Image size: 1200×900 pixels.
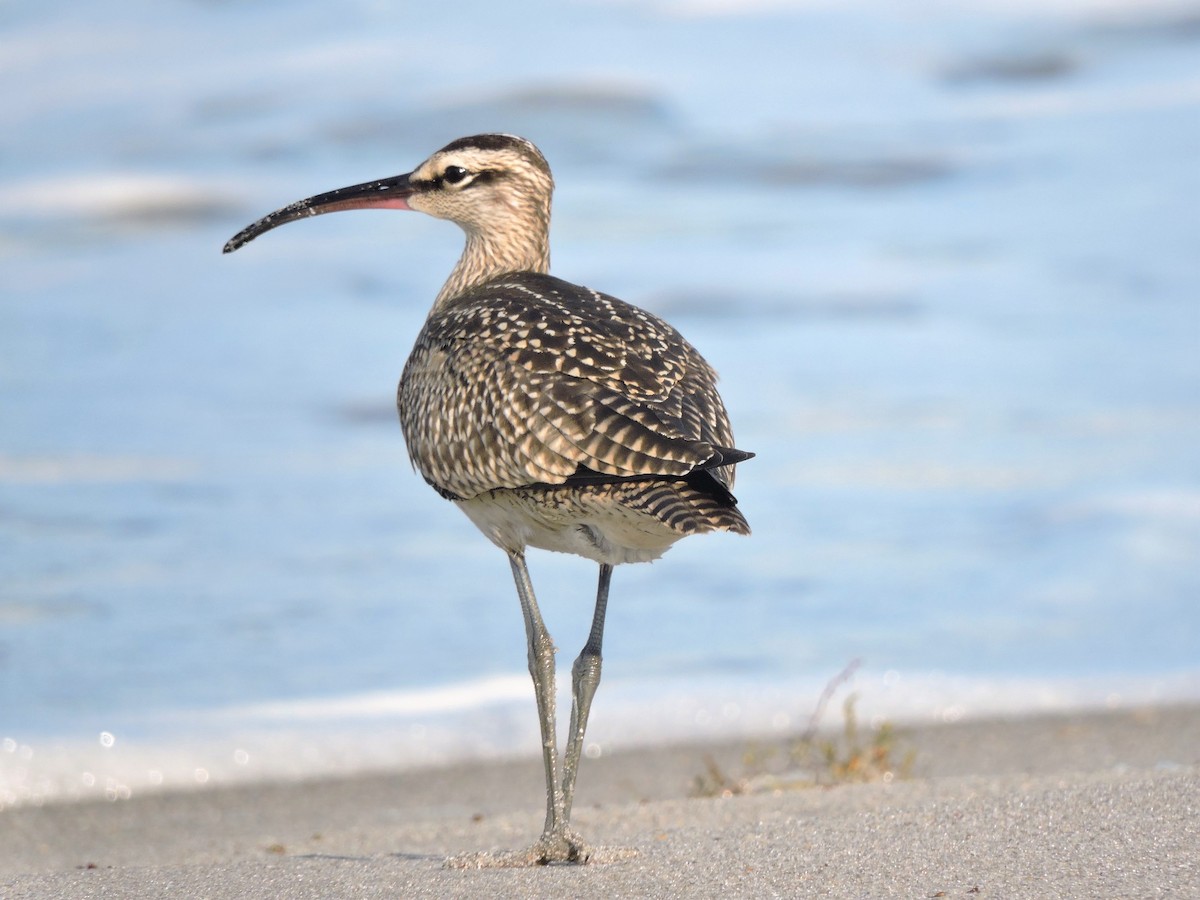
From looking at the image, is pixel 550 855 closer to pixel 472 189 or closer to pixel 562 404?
pixel 562 404

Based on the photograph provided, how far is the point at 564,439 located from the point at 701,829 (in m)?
1.35

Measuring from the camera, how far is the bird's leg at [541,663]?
5383 mm

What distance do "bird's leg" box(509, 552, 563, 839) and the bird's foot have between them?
0.22 meters

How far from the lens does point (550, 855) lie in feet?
16.7

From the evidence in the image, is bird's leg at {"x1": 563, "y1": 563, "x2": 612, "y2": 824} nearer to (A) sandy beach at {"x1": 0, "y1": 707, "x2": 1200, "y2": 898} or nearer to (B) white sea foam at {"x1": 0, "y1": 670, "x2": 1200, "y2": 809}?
(A) sandy beach at {"x1": 0, "y1": 707, "x2": 1200, "y2": 898}

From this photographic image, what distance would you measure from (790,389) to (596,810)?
8.22 meters

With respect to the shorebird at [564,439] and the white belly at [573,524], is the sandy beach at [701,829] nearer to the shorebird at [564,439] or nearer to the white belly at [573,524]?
the shorebird at [564,439]

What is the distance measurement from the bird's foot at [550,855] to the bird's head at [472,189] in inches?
92.3

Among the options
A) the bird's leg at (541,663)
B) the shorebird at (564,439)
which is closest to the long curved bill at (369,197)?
the shorebird at (564,439)

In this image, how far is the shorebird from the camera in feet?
15.8

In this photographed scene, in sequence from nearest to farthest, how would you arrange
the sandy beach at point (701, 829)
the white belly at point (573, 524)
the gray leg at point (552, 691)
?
the sandy beach at point (701, 829) < the white belly at point (573, 524) < the gray leg at point (552, 691)

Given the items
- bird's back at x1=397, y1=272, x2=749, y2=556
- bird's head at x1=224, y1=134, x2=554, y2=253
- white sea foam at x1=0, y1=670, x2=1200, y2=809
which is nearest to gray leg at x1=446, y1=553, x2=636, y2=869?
bird's back at x1=397, y1=272, x2=749, y2=556

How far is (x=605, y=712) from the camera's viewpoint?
802 cm

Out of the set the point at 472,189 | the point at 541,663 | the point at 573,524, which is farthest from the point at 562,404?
the point at 472,189
